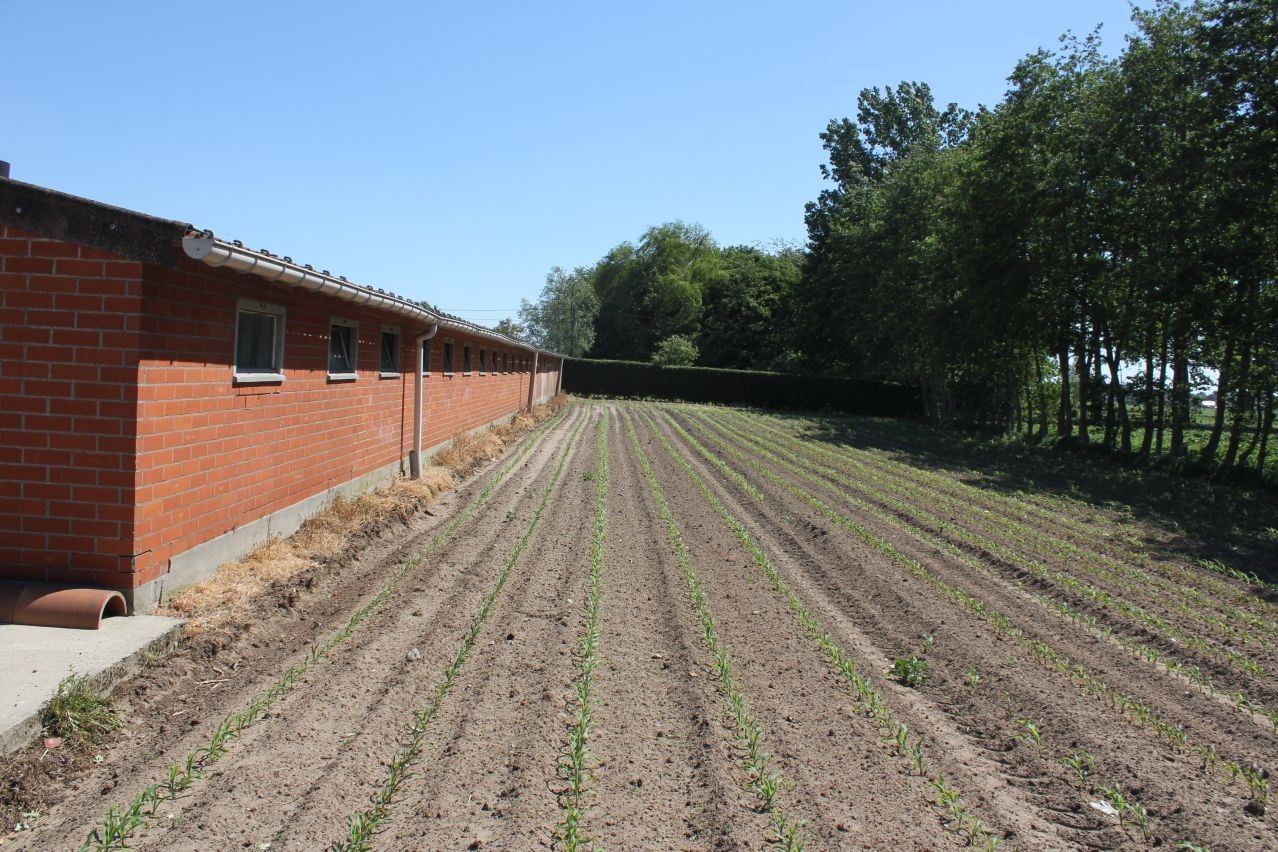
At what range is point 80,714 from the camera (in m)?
3.65

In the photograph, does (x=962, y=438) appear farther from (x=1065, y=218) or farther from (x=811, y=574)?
(x=811, y=574)

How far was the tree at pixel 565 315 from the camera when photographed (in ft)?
267

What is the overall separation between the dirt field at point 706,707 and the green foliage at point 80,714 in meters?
A: 0.14

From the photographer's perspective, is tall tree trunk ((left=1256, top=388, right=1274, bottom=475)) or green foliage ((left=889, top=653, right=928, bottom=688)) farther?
tall tree trunk ((left=1256, top=388, right=1274, bottom=475))

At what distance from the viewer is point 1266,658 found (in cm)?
575

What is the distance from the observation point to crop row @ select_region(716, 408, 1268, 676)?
607 cm

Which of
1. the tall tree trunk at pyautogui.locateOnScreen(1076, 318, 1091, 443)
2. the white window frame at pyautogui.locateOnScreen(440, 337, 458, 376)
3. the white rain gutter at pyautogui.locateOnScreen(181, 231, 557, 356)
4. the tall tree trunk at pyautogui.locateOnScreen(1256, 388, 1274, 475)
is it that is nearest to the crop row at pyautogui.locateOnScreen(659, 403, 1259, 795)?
the white rain gutter at pyautogui.locateOnScreen(181, 231, 557, 356)

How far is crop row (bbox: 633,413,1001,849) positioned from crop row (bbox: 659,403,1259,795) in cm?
143

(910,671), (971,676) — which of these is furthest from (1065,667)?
(910,671)

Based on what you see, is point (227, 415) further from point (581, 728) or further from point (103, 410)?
point (581, 728)

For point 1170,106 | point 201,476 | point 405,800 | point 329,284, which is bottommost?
point 405,800

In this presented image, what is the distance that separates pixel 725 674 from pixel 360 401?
6267 mm

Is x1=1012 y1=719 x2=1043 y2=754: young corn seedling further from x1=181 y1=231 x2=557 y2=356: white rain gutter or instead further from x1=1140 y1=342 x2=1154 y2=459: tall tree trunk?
x1=1140 y1=342 x2=1154 y2=459: tall tree trunk

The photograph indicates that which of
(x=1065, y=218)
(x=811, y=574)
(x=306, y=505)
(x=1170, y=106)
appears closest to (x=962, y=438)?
(x=1065, y=218)
